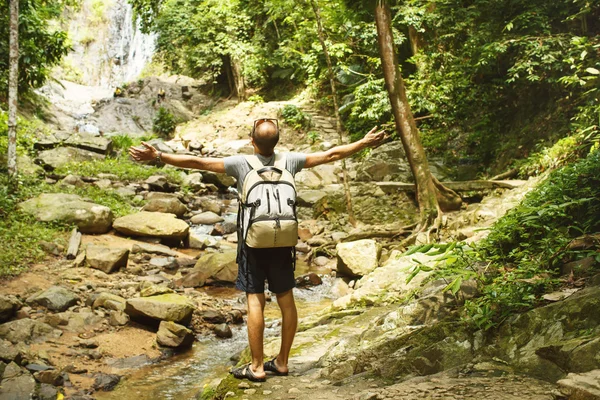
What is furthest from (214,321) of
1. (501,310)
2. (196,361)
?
(501,310)

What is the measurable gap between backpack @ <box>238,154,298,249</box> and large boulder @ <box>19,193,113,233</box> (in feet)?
21.6

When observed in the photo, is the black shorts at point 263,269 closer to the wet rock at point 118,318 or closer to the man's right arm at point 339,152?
the man's right arm at point 339,152

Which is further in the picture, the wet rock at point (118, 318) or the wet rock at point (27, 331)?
the wet rock at point (118, 318)

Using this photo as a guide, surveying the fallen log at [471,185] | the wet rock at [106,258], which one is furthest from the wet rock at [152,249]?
the fallen log at [471,185]

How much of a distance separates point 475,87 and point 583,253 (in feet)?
31.3

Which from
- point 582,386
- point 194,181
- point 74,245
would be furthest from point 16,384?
point 194,181

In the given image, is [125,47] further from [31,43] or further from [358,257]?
[358,257]

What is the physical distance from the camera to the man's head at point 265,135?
328 centimetres

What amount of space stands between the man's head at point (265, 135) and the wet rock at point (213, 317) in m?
3.50

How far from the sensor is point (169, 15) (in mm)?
26031

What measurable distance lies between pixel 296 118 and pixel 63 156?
9351 millimetres

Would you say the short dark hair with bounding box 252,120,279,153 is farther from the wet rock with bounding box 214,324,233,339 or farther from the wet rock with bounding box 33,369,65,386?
the wet rock with bounding box 214,324,233,339

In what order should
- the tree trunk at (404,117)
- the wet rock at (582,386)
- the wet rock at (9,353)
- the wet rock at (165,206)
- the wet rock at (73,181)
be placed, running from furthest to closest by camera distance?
the wet rock at (73,181) < the wet rock at (165,206) < the tree trunk at (404,117) < the wet rock at (9,353) < the wet rock at (582,386)

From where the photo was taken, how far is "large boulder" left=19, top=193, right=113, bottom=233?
28.1 feet
